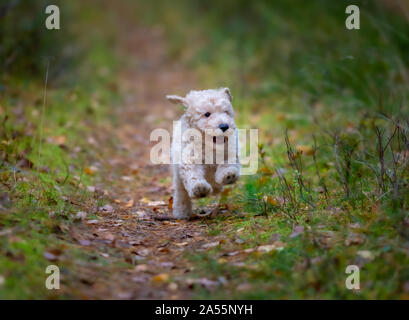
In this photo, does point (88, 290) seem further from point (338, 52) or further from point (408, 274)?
point (338, 52)

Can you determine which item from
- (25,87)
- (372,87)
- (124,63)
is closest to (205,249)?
(372,87)

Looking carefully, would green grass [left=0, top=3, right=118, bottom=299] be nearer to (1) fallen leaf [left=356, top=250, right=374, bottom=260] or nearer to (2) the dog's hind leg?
(2) the dog's hind leg

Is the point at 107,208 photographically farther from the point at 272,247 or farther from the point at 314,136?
the point at 314,136

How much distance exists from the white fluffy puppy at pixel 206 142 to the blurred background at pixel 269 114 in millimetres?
419

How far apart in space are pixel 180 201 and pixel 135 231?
2.29 ft

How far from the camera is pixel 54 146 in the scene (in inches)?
257

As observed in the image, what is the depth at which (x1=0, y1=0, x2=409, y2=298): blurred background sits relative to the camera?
3.37 meters

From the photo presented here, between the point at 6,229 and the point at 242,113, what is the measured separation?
5.96 meters

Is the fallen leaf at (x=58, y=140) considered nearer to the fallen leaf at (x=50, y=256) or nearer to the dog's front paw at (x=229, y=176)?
the dog's front paw at (x=229, y=176)

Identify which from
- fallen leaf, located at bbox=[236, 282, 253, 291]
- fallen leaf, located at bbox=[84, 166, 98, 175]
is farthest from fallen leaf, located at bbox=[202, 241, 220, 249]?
fallen leaf, located at bbox=[84, 166, 98, 175]

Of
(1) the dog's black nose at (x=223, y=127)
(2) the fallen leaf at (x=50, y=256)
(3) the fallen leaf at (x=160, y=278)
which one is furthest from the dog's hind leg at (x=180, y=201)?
(2) the fallen leaf at (x=50, y=256)

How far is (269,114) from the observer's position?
28.6ft

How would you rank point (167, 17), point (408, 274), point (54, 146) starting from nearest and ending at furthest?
point (408, 274) → point (54, 146) → point (167, 17)

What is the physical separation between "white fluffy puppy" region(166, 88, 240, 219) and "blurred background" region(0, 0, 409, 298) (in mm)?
419
